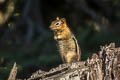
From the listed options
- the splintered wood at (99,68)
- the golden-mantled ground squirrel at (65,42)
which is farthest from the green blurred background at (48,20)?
the splintered wood at (99,68)

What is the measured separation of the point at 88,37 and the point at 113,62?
24.1ft

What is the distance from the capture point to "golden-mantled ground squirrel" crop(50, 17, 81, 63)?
31.5 feet

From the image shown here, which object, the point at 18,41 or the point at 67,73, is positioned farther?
the point at 18,41

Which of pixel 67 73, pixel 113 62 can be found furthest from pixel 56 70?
pixel 113 62

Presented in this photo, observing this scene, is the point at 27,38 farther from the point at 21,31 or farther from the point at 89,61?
the point at 89,61

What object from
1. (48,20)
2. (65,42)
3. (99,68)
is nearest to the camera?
(99,68)

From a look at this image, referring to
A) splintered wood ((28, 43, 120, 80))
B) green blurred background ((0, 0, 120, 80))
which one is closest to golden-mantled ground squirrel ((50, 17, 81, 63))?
splintered wood ((28, 43, 120, 80))

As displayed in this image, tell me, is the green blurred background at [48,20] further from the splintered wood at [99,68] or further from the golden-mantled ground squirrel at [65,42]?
the splintered wood at [99,68]

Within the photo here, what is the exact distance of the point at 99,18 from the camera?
2175cm

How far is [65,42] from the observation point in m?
9.61

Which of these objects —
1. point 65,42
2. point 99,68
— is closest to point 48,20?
point 65,42

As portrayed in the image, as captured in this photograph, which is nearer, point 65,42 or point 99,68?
point 99,68

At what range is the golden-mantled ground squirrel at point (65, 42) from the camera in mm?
9594

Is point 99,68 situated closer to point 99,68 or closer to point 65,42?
point 99,68
